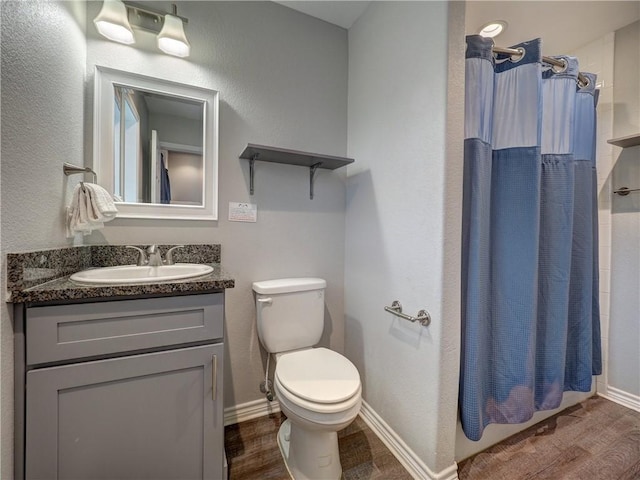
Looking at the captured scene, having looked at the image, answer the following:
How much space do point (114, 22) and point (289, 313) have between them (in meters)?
1.64

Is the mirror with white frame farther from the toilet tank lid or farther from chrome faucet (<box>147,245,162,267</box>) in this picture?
the toilet tank lid

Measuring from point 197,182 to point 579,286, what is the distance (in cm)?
224

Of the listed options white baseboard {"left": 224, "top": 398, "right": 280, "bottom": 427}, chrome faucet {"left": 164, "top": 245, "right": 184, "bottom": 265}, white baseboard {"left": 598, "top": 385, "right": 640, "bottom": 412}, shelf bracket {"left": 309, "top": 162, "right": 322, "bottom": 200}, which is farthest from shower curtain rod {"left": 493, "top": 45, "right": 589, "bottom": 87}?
white baseboard {"left": 224, "top": 398, "right": 280, "bottom": 427}

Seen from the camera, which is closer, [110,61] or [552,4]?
[110,61]

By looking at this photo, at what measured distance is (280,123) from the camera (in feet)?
5.36

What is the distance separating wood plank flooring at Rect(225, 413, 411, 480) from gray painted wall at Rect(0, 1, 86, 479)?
85 centimetres

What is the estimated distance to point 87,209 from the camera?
3.57 feet

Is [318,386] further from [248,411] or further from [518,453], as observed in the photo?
[518,453]

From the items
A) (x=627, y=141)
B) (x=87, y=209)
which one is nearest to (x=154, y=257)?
(x=87, y=209)

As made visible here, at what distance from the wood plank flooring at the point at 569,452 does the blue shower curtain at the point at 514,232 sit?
23cm

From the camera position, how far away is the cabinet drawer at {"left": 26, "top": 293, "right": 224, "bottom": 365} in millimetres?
787

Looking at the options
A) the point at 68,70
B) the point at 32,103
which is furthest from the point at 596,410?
the point at 68,70

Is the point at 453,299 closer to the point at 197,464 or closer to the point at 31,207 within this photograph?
the point at 197,464

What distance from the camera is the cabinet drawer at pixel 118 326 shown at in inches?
31.0
